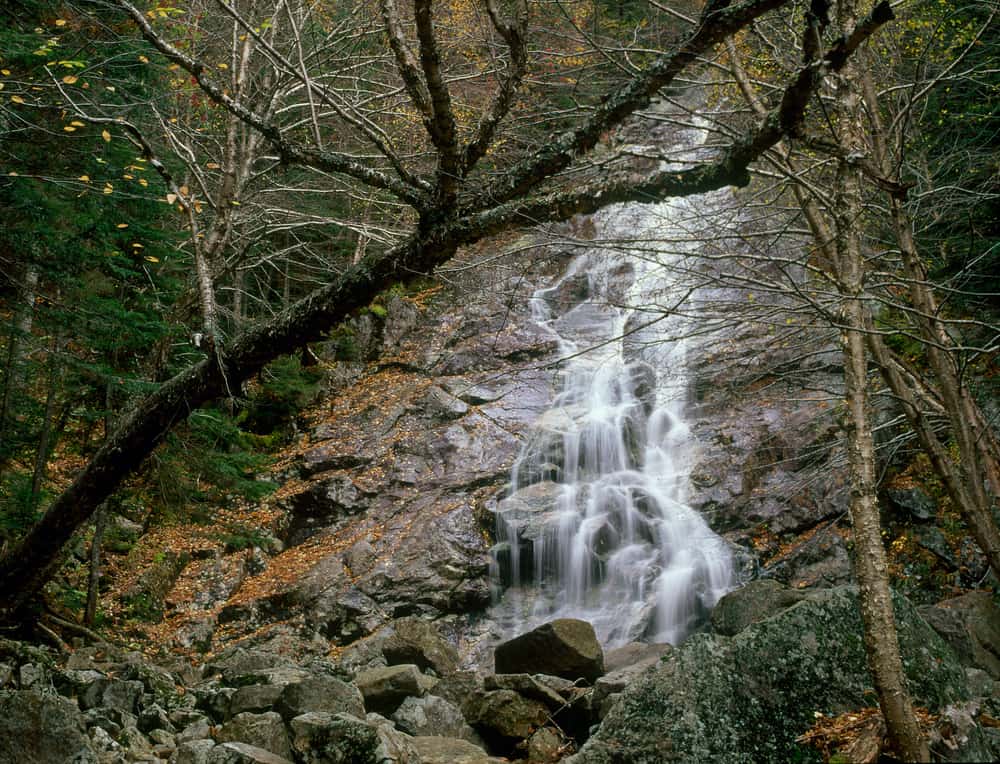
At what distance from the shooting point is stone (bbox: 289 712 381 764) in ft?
13.4

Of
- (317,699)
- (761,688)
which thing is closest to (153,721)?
(317,699)

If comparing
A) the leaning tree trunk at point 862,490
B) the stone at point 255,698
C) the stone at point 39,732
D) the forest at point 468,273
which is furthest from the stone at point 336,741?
the leaning tree trunk at point 862,490

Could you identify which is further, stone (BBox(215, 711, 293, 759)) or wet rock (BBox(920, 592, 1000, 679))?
wet rock (BBox(920, 592, 1000, 679))

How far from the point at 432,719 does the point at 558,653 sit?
182 cm

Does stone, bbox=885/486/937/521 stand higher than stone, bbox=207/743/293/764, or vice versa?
stone, bbox=885/486/937/521

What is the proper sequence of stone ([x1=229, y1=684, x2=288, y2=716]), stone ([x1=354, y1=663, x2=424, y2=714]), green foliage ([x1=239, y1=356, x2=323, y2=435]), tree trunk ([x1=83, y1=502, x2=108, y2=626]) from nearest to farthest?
1. stone ([x1=229, y1=684, x2=288, y2=716])
2. stone ([x1=354, y1=663, x2=424, y2=714])
3. tree trunk ([x1=83, y1=502, x2=108, y2=626])
4. green foliage ([x1=239, y1=356, x2=323, y2=435])

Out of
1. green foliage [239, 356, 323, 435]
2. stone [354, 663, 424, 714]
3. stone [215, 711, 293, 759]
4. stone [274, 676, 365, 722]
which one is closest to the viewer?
A: stone [215, 711, 293, 759]

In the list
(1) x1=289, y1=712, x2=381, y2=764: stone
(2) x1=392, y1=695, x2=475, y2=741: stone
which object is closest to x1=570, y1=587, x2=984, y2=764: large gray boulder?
(1) x1=289, y1=712, x2=381, y2=764: stone

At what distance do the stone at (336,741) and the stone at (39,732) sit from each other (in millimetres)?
1142

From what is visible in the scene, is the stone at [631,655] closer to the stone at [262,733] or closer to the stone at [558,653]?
the stone at [558,653]

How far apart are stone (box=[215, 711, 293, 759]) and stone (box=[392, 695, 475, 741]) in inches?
62.6

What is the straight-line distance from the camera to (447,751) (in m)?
5.04

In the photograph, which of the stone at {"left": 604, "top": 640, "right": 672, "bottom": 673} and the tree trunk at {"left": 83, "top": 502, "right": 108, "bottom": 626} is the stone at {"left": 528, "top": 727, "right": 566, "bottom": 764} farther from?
the tree trunk at {"left": 83, "top": 502, "right": 108, "bottom": 626}

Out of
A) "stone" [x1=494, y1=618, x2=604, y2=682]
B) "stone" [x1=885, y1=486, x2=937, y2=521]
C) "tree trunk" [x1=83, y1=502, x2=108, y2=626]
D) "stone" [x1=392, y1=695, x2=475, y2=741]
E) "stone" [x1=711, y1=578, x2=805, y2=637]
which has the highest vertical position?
"stone" [x1=885, y1=486, x2=937, y2=521]
